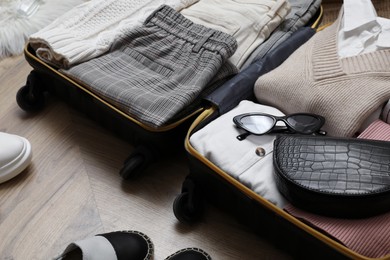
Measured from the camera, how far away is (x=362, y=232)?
64cm

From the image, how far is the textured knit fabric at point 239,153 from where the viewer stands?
73 centimetres

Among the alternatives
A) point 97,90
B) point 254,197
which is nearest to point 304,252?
point 254,197

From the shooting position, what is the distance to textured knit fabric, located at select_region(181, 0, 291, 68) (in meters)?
1.00

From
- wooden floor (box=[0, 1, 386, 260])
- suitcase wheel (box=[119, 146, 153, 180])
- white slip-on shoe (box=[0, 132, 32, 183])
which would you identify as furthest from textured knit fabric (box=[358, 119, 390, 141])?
white slip-on shoe (box=[0, 132, 32, 183])

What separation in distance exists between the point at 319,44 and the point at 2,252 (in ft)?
2.41

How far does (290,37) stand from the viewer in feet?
3.39

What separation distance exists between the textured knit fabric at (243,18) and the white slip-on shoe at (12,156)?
468 millimetres

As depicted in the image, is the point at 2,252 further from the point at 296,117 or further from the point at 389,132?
the point at 389,132

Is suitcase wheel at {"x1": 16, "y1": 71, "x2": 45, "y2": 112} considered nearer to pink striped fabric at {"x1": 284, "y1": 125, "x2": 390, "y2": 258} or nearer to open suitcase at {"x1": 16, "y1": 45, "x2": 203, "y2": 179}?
open suitcase at {"x1": 16, "y1": 45, "x2": 203, "y2": 179}

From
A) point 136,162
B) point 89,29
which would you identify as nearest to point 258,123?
point 136,162

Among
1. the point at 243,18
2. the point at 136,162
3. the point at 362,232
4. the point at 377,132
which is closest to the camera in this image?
the point at 362,232

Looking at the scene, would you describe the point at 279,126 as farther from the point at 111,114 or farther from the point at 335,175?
the point at 111,114

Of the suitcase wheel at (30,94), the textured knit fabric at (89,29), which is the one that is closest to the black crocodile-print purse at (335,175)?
the textured knit fabric at (89,29)

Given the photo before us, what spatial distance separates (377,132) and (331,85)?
12 cm
